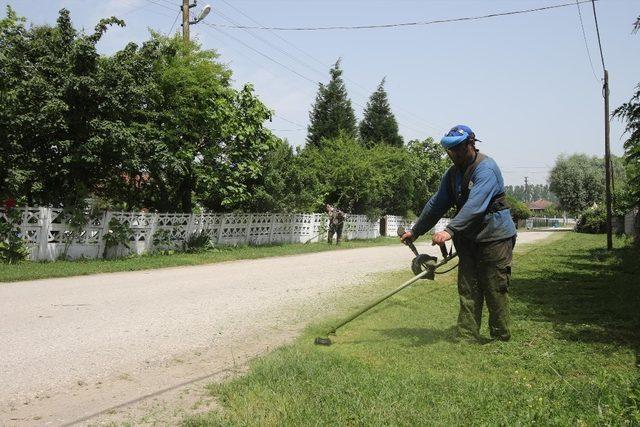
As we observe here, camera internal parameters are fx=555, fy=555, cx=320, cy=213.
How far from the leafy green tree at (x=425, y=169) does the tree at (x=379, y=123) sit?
2047mm

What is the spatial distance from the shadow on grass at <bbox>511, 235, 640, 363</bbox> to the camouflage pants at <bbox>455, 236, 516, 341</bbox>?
818 millimetres

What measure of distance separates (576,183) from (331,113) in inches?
1477

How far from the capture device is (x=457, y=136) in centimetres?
530

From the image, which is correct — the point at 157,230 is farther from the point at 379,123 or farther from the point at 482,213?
the point at 379,123

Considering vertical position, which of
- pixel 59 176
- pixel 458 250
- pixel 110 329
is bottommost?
pixel 110 329

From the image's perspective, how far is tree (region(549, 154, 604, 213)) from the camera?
63.0 metres

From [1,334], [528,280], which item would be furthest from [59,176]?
[528,280]

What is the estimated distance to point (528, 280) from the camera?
35.7 feet

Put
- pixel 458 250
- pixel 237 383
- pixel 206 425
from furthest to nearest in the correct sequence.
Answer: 1. pixel 458 250
2. pixel 237 383
3. pixel 206 425

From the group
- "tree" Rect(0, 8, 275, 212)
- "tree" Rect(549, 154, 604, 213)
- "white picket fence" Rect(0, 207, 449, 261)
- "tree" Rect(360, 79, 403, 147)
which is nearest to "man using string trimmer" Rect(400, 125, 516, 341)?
"tree" Rect(0, 8, 275, 212)

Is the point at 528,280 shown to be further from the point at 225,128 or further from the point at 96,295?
the point at 225,128

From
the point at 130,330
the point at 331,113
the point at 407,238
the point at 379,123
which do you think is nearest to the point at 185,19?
the point at 130,330

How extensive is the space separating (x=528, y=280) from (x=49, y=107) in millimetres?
10774

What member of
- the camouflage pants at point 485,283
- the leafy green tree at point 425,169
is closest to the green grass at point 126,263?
the camouflage pants at point 485,283
